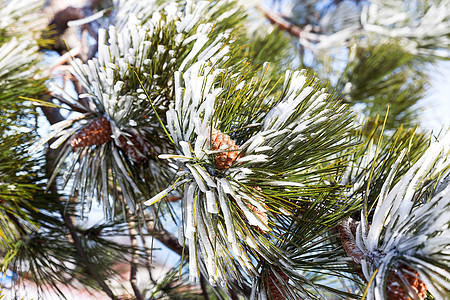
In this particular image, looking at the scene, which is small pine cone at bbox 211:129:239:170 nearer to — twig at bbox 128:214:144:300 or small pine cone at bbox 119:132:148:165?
small pine cone at bbox 119:132:148:165

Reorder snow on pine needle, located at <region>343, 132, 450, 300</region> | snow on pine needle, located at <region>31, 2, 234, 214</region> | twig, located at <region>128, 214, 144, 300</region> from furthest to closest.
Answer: twig, located at <region>128, 214, 144, 300</region>
snow on pine needle, located at <region>31, 2, 234, 214</region>
snow on pine needle, located at <region>343, 132, 450, 300</region>

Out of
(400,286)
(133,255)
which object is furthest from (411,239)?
(133,255)

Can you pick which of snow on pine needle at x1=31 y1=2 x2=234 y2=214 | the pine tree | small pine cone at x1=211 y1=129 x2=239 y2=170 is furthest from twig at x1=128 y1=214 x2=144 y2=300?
small pine cone at x1=211 y1=129 x2=239 y2=170

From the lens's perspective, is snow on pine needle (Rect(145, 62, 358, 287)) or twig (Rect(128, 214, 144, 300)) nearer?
snow on pine needle (Rect(145, 62, 358, 287))

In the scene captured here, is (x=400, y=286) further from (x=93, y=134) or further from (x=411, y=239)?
(x=93, y=134)

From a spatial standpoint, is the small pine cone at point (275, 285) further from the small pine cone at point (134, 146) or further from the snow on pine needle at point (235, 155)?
the small pine cone at point (134, 146)

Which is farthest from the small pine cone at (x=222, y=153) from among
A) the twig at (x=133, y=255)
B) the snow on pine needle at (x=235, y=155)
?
the twig at (x=133, y=255)

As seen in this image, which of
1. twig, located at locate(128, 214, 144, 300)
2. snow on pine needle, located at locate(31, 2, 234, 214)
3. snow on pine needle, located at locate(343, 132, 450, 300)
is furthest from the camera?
twig, located at locate(128, 214, 144, 300)
